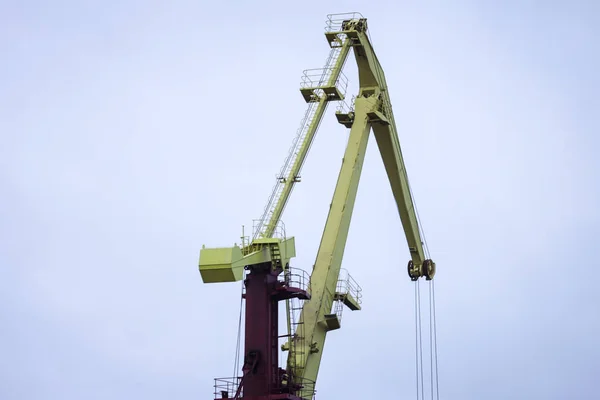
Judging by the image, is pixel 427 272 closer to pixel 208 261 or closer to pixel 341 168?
pixel 341 168

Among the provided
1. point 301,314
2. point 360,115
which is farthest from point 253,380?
point 360,115

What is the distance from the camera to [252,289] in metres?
43.7

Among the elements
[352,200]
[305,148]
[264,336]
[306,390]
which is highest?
[305,148]

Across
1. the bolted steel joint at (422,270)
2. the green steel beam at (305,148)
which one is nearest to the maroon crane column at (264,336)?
the green steel beam at (305,148)

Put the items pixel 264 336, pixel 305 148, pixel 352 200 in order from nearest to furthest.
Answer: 1. pixel 264 336
2. pixel 305 148
3. pixel 352 200

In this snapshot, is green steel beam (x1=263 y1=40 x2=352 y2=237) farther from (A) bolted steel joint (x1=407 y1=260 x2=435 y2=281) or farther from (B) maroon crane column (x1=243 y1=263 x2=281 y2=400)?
(A) bolted steel joint (x1=407 y1=260 x2=435 y2=281)

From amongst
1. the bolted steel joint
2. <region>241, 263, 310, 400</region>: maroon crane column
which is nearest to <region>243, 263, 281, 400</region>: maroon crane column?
<region>241, 263, 310, 400</region>: maroon crane column

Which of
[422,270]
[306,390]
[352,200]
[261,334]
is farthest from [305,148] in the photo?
[422,270]

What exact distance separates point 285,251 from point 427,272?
1322 centimetres

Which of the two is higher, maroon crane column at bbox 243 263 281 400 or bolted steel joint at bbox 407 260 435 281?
bolted steel joint at bbox 407 260 435 281

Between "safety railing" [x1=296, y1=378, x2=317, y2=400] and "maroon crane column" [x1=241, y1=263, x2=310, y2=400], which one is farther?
"safety railing" [x1=296, y1=378, x2=317, y2=400]

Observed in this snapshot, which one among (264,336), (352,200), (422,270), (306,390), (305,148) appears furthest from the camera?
(422,270)

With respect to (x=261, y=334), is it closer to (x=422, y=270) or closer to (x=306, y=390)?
(x=306, y=390)

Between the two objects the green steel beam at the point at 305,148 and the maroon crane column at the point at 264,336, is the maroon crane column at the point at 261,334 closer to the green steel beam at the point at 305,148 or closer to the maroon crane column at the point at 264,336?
the maroon crane column at the point at 264,336
